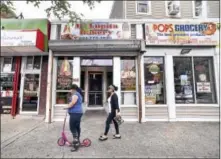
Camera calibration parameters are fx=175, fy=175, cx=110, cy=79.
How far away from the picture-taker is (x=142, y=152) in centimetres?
479

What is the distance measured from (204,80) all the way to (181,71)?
125cm

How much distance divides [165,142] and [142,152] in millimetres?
1206

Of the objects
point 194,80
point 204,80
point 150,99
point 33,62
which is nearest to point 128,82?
point 150,99

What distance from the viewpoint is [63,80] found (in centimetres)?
879

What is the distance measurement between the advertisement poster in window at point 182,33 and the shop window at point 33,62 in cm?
596

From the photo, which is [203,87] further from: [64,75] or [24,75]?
[24,75]

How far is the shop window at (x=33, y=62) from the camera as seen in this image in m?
9.64

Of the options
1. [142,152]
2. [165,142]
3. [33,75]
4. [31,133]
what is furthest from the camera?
[33,75]

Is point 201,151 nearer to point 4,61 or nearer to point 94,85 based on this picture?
point 94,85

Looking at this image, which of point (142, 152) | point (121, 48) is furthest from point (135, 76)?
point (142, 152)

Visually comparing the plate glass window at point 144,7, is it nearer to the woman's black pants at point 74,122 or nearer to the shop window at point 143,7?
the shop window at point 143,7

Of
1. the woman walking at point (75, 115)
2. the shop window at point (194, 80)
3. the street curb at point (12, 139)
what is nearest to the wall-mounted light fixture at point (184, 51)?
the shop window at point (194, 80)

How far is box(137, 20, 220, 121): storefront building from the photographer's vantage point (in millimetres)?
8516

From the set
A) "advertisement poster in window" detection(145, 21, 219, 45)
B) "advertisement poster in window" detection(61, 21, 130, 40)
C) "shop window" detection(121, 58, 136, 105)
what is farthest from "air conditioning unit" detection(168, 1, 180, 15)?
"shop window" detection(121, 58, 136, 105)
